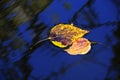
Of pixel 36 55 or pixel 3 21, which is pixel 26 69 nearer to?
pixel 36 55

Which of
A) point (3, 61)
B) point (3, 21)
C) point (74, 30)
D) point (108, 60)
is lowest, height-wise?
point (108, 60)

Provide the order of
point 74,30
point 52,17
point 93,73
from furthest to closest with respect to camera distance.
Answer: point 52,17 < point 74,30 < point 93,73

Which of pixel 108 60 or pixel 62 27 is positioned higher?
pixel 62 27

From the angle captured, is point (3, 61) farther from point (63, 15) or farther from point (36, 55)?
point (63, 15)

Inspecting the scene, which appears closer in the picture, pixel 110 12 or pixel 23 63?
pixel 23 63

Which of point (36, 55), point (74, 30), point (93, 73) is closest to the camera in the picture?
point (93, 73)

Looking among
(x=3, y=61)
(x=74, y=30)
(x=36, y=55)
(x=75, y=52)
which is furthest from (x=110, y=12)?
(x=3, y=61)
